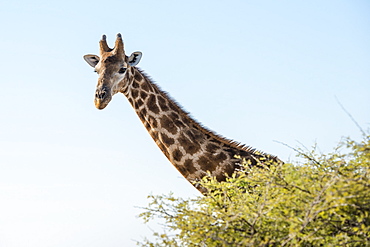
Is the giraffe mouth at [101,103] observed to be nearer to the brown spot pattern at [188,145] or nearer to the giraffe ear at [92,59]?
the brown spot pattern at [188,145]

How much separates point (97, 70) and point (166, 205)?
532 cm

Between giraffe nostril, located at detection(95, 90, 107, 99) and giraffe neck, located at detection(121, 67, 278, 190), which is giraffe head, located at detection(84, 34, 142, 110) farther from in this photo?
giraffe neck, located at detection(121, 67, 278, 190)

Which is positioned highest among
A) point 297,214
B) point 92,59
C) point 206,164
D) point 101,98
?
point 92,59

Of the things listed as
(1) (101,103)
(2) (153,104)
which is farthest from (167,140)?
(1) (101,103)

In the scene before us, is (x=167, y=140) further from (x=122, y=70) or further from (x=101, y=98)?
(x=122, y=70)

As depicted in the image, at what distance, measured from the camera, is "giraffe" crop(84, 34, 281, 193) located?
9945 millimetres

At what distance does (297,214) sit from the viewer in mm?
5051

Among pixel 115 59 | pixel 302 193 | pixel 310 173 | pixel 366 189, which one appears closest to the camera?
pixel 366 189

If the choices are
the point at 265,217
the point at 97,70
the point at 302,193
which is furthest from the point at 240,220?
the point at 97,70

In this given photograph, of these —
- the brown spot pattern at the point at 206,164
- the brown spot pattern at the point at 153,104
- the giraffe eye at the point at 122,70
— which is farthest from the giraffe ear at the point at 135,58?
the brown spot pattern at the point at 206,164

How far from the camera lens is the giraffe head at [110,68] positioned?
9961 mm

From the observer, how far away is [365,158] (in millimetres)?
5730

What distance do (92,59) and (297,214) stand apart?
7.42m

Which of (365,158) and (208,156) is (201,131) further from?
(365,158)
